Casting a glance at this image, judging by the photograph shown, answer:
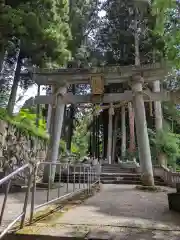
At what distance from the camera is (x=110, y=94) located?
427 inches

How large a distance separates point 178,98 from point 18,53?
8473 millimetres

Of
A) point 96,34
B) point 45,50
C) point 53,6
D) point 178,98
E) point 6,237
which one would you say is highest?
point 96,34

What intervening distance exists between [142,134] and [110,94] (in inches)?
84.8

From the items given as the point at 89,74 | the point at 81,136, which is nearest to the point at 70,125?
the point at 81,136

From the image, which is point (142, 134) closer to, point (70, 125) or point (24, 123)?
point (24, 123)

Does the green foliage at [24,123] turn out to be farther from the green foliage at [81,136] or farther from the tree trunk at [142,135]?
the green foliage at [81,136]

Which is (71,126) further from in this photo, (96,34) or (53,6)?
(53,6)

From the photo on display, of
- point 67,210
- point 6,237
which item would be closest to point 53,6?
point 67,210

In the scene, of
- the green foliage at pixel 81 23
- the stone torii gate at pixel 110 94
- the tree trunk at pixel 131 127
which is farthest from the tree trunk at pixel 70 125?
the stone torii gate at pixel 110 94

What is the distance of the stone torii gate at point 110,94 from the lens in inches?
400

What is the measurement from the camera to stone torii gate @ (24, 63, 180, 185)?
400 inches

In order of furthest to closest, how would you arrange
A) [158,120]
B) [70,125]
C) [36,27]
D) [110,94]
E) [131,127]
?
[70,125]
[131,127]
[158,120]
[110,94]
[36,27]

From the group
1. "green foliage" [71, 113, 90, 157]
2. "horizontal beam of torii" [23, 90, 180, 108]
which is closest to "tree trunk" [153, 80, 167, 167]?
"horizontal beam of torii" [23, 90, 180, 108]

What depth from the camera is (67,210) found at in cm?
448
